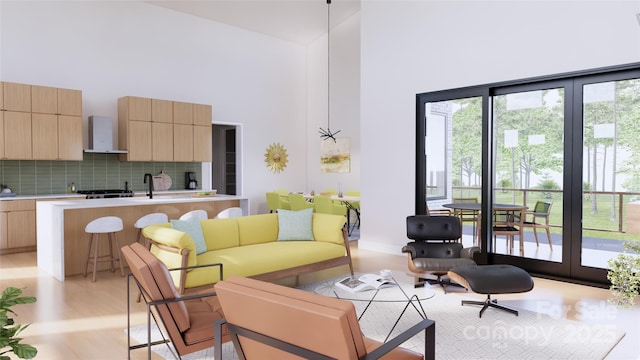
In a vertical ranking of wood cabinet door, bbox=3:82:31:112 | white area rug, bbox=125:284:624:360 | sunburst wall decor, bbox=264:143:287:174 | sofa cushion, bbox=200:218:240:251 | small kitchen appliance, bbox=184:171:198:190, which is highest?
wood cabinet door, bbox=3:82:31:112

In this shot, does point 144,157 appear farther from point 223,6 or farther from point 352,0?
point 352,0

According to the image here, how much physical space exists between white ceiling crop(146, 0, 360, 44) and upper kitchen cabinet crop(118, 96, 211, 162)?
77.6 inches

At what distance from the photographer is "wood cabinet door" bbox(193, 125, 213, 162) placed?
28.6 ft

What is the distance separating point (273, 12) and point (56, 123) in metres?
4.68

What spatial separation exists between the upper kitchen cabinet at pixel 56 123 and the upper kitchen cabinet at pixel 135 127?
0.74m

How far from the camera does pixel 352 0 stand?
880cm

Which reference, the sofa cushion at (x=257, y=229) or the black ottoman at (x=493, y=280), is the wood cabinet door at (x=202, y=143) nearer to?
the sofa cushion at (x=257, y=229)

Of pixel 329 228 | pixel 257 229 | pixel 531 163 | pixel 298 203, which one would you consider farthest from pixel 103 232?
pixel 531 163

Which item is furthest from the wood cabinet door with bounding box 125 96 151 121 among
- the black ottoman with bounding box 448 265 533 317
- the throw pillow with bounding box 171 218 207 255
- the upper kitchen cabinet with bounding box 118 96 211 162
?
the black ottoman with bounding box 448 265 533 317

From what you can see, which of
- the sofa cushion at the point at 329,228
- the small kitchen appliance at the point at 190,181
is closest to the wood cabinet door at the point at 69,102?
the small kitchen appliance at the point at 190,181

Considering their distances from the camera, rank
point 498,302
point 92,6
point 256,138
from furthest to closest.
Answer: point 256,138 < point 92,6 < point 498,302

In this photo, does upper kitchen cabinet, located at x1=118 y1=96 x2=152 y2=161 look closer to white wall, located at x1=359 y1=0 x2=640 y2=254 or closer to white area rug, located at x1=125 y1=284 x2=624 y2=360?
white wall, located at x1=359 y1=0 x2=640 y2=254

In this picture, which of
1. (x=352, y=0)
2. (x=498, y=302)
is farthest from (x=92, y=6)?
(x=498, y=302)

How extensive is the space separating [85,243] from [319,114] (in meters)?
6.35
